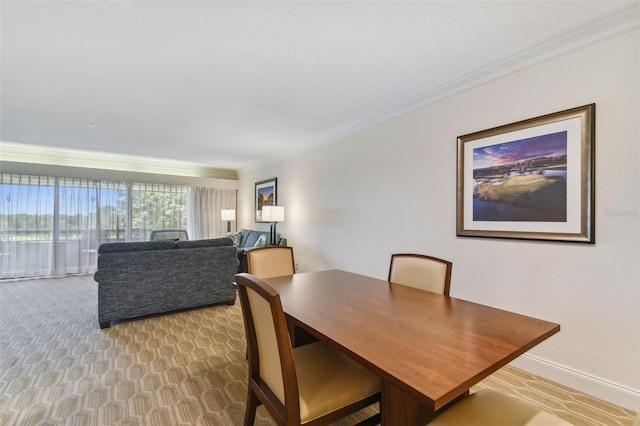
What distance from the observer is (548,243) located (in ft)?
6.58

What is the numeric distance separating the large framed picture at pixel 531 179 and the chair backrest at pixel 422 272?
80 centimetres

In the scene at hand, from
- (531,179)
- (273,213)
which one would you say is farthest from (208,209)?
(531,179)

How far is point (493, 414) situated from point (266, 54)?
7.96ft

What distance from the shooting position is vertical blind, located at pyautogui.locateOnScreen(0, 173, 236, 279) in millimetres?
5117

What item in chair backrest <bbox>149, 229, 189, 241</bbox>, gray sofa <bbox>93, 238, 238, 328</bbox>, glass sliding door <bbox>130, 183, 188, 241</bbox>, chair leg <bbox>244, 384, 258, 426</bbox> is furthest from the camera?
Result: glass sliding door <bbox>130, 183, 188, 241</bbox>

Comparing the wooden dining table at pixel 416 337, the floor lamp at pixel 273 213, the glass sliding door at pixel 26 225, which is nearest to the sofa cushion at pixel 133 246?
the floor lamp at pixel 273 213

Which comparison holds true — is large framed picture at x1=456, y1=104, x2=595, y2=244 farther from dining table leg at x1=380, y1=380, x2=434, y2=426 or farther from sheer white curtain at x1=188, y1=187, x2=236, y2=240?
sheer white curtain at x1=188, y1=187, x2=236, y2=240

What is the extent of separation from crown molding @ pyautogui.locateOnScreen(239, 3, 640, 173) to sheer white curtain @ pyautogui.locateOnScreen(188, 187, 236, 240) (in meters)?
5.00

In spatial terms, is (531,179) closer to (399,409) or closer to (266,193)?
(399,409)

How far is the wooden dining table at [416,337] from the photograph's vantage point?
0.82 metres

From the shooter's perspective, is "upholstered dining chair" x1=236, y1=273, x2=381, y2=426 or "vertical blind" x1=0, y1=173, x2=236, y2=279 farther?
"vertical blind" x1=0, y1=173, x2=236, y2=279

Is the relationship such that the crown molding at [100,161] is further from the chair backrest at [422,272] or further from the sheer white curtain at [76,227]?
the chair backrest at [422,272]

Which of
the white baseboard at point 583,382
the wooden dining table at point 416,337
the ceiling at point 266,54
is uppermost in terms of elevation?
the ceiling at point 266,54

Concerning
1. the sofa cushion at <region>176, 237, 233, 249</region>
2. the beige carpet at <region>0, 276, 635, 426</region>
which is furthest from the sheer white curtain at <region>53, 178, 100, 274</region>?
the sofa cushion at <region>176, 237, 233, 249</region>
